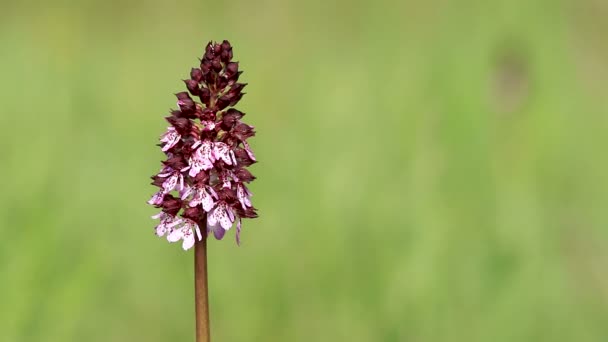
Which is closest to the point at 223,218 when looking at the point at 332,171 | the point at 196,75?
the point at 196,75

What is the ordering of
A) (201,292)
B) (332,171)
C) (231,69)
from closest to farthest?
1. (201,292)
2. (231,69)
3. (332,171)

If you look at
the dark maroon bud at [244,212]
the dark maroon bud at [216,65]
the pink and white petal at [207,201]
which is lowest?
the dark maroon bud at [244,212]

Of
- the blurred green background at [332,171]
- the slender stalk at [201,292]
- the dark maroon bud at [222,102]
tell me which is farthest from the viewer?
the blurred green background at [332,171]

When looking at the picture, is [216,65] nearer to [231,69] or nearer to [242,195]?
[231,69]

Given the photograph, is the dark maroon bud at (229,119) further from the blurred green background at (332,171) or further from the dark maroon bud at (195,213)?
the blurred green background at (332,171)

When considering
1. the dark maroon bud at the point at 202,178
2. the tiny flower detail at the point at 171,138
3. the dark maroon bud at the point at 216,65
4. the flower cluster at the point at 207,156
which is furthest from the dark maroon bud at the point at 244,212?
the dark maroon bud at the point at 216,65

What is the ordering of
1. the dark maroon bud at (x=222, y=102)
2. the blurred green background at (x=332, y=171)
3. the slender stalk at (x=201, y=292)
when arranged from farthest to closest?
the blurred green background at (x=332, y=171)
the dark maroon bud at (x=222, y=102)
the slender stalk at (x=201, y=292)

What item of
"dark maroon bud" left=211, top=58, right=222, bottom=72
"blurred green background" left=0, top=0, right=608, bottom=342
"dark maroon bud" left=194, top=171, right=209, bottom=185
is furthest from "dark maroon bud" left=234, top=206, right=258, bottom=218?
"blurred green background" left=0, top=0, right=608, bottom=342
